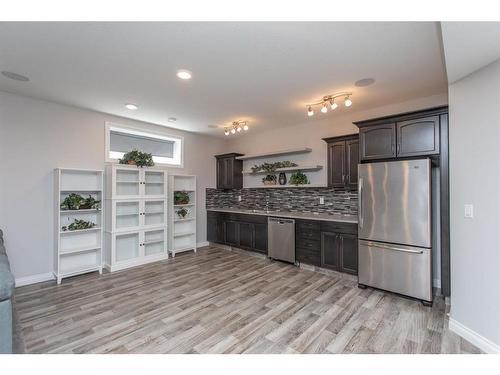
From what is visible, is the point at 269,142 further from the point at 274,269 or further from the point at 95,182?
the point at 95,182

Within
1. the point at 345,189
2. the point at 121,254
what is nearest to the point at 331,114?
the point at 345,189

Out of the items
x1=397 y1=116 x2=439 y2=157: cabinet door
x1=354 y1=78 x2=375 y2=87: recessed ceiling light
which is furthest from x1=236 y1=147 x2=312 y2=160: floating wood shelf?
x1=397 y1=116 x2=439 y2=157: cabinet door

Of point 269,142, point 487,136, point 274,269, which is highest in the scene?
point 269,142

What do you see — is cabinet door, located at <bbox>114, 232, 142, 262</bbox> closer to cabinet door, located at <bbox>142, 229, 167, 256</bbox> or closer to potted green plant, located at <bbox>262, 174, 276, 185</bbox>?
cabinet door, located at <bbox>142, 229, 167, 256</bbox>

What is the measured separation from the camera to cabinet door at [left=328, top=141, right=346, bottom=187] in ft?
13.1

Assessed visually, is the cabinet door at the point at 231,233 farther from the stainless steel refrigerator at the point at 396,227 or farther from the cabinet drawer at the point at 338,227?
the stainless steel refrigerator at the point at 396,227

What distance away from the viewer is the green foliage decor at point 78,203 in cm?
370

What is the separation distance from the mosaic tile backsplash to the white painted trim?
317cm

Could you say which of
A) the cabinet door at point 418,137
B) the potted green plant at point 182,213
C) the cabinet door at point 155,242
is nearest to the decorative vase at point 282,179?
the potted green plant at point 182,213

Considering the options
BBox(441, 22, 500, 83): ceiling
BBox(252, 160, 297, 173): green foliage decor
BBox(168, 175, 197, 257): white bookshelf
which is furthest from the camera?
BBox(168, 175, 197, 257): white bookshelf

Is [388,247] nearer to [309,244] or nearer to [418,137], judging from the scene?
[309,244]

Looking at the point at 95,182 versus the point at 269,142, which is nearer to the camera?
the point at 95,182

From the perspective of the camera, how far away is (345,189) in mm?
4195
